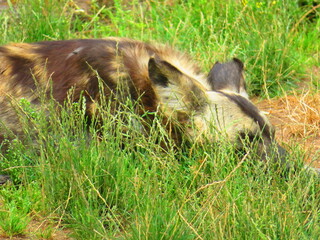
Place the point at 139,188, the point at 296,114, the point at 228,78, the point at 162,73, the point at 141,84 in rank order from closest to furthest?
the point at 139,188
the point at 162,73
the point at 141,84
the point at 228,78
the point at 296,114

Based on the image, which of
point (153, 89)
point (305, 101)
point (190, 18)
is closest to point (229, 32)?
point (190, 18)

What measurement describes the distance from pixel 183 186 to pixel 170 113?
75cm

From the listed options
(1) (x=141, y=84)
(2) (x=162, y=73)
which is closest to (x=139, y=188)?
Answer: (2) (x=162, y=73)

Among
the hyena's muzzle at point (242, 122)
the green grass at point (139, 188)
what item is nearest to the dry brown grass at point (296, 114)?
the hyena's muzzle at point (242, 122)

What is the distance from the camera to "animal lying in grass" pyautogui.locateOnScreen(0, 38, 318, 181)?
444 centimetres

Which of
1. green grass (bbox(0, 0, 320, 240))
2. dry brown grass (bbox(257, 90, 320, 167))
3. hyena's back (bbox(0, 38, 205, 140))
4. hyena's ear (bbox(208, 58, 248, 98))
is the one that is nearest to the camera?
green grass (bbox(0, 0, 320, 240))

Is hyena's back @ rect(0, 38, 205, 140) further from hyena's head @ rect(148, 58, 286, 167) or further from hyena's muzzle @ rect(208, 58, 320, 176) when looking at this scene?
hyena's muzzle @ rect(208, 58, 320, 176)

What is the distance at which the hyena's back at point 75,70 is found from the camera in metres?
4.64

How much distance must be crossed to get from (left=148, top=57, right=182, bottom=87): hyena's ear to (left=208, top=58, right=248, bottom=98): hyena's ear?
55cm

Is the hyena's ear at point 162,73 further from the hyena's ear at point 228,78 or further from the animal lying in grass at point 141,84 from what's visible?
the hyena's ear at point 228,78

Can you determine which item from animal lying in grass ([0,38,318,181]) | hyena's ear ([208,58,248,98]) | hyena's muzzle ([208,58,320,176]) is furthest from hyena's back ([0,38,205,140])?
hyena's muzzle ([208,58,320,176])

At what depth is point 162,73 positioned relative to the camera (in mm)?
4402

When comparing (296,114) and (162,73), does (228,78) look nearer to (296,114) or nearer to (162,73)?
(162,73)

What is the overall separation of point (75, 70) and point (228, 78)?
1078 mm
